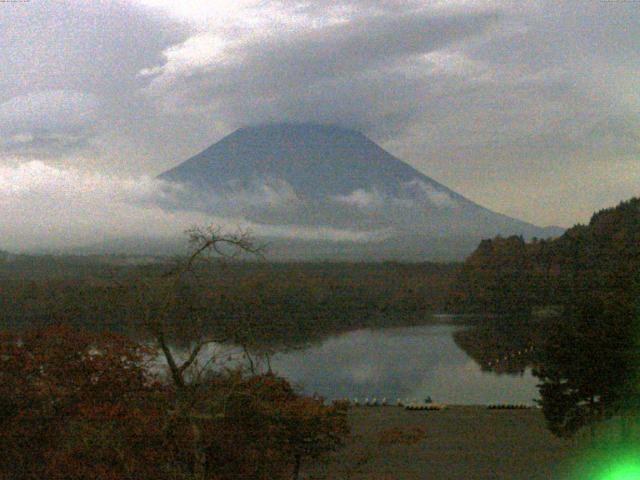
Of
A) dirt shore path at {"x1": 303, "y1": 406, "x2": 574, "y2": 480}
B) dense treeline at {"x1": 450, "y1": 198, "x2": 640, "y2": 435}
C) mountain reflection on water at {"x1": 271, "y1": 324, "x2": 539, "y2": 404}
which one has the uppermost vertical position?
dense treeline at {"x1": 450, "y1": 198, "x2": 640, "y2": 435}

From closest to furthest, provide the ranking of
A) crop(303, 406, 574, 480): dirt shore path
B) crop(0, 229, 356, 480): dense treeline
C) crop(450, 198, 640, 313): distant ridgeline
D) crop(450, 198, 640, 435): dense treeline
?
1. crop(0, 229, 356, 480): dense treeline
2. crop(303, 406, 574, 480): dirt shore path
3. crop(450, 198, 640, 435): dense treeline
4. crop(450, 198, 640, 313): distant ridgeline

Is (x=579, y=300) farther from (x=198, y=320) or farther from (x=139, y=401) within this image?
(x=139, y=401)

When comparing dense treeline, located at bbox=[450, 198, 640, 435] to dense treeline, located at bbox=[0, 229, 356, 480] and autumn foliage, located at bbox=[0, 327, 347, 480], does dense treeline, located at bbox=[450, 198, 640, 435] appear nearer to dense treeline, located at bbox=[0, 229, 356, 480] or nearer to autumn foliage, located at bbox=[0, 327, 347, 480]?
dense treeline, located at bbox=[0, 229, 356, 480]

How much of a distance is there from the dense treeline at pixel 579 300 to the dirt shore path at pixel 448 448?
2.54ft

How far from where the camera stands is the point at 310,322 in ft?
122

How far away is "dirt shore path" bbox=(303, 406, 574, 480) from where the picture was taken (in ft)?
30.3

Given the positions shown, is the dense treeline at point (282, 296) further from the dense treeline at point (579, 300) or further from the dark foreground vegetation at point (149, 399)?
the dense treeline at point (579, 300)

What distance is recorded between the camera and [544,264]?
41594mm

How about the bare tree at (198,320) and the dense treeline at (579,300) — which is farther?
the dense treeline at (579,300)

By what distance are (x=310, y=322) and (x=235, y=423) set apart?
3205 cm

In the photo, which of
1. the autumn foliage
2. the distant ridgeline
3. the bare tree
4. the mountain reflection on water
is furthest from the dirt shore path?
the distant ridgeline

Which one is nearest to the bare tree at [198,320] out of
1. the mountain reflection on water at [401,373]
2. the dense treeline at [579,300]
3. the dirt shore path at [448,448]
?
the dirt shore path at [448,448]

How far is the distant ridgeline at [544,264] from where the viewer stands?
3700 cm

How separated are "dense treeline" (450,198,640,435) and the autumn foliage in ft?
18.0
